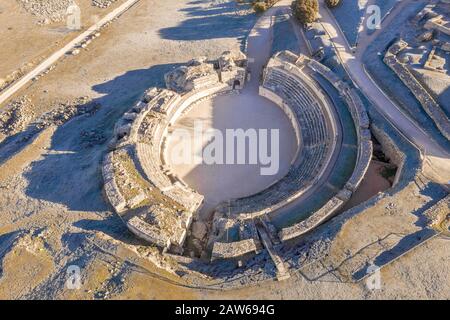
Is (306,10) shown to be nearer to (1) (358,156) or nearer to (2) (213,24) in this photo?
(2) (213,24)

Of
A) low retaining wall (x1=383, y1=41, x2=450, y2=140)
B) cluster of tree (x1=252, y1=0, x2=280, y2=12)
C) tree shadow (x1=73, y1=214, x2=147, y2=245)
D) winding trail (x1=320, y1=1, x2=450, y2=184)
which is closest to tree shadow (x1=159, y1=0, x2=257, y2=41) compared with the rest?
cluster of tree (x1=252, y1=0, x2=280, y2=12)

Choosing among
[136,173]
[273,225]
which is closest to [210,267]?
[273,225]

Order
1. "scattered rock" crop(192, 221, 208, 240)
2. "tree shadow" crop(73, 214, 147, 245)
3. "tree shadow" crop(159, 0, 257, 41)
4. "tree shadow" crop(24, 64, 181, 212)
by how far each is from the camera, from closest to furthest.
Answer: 1. "tree shadow" crop(73, 214, 147, 245)
2. "scattered rock" crop(192, 221, 208, 240)
3. "tree shadow" crop(24, 64, 181, 212)
4. "tree shadow" crop(159, 0, 257, 41)

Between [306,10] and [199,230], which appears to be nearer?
[199,230]

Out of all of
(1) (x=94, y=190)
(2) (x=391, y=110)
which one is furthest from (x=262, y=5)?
(1) (x=94, y=190)

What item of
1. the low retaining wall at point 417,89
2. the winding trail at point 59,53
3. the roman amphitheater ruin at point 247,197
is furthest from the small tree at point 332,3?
the winding trail at point 59,53

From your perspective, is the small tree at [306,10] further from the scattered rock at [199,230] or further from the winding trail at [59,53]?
the scattered rock at [199,230]

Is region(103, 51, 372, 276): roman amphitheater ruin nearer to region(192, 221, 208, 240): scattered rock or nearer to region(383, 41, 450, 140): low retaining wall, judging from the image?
region(192, 221, 208, 240): scattered rock
